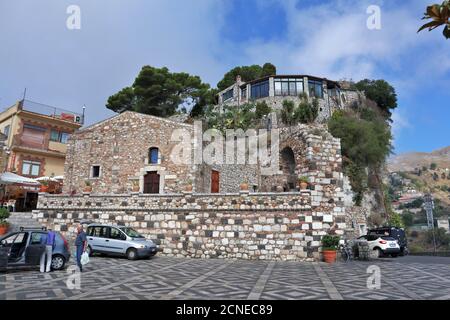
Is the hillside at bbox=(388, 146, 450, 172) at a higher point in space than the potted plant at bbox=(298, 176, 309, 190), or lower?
higher

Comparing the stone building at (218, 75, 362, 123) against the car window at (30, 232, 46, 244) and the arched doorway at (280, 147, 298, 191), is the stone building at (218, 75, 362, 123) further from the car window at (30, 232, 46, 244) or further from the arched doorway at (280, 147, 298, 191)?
the car window at (30, 232, 46, 244)

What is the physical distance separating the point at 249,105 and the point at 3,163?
983 inches

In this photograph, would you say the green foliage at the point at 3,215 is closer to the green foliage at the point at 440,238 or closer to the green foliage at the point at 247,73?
the green foliage at the point at 247,73

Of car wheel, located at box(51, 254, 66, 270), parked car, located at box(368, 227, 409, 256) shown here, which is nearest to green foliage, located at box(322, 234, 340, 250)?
parked car, located at box(368, 227, 409, 256)

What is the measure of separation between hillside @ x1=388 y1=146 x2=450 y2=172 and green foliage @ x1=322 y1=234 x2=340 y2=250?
100542 millimetres

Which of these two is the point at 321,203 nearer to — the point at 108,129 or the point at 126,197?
the point at 126,197

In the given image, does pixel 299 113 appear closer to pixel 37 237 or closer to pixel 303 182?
pixel 303 182

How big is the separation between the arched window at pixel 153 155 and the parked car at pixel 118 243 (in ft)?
24.2

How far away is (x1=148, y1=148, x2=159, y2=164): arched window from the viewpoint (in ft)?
68.4

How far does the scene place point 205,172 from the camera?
70.1ft

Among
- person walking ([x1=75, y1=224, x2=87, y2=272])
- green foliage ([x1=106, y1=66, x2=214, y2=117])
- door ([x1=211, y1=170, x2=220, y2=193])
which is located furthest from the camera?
green foliage ([x1=106, y1=66, x2=214, y2=117])

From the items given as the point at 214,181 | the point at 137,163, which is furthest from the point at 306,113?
the point at 137,163

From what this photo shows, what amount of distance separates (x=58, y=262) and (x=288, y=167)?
11.9 m
